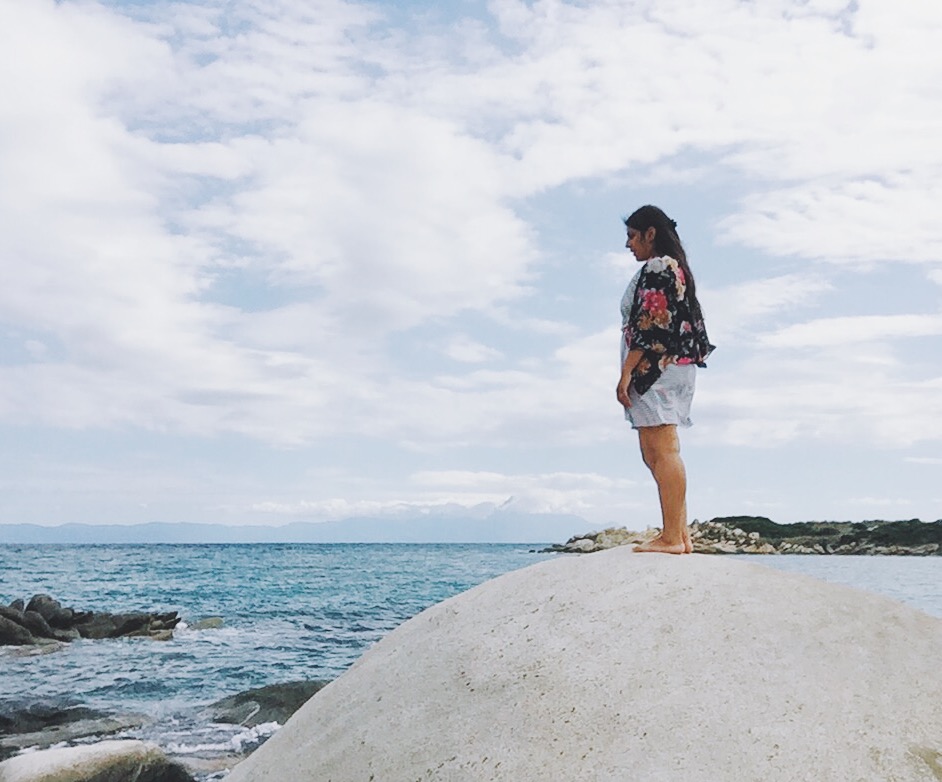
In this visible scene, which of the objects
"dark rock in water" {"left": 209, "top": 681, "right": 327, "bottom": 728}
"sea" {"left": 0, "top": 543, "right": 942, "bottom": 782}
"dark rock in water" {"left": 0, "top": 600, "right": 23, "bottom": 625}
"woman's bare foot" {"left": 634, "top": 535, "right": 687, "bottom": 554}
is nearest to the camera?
"woman's bare foot" {"left": 634, "top": 535, "right": 687, "bottom": 554}

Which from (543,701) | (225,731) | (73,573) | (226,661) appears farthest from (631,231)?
(73,573)

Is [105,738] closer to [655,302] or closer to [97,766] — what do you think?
[97,766]

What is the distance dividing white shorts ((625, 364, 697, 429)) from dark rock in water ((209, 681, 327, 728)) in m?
9.01

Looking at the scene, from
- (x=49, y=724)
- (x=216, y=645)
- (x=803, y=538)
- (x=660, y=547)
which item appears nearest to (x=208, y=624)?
(x=216, y=645)

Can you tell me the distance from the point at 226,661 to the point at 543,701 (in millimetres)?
17128

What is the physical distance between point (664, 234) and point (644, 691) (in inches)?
112

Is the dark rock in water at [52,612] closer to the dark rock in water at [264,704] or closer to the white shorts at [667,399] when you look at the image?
the dark rock in water at [264,704]

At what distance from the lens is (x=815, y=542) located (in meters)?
66.3

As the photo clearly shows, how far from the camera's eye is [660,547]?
5434mm

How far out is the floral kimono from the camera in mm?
5512

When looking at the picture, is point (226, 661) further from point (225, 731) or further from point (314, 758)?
point (314, 758)

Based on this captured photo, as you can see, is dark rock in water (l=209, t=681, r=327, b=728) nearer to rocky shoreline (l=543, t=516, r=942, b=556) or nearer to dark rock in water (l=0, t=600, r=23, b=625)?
dark rock in water (l=0, t=600, r=23, b=625)

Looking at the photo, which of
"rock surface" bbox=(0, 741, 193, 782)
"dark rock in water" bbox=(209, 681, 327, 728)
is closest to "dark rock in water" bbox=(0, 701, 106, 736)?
"dark rock in water" bbox=(209, 681, 327, 728)

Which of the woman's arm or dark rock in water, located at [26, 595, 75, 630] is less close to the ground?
the woman's arm
